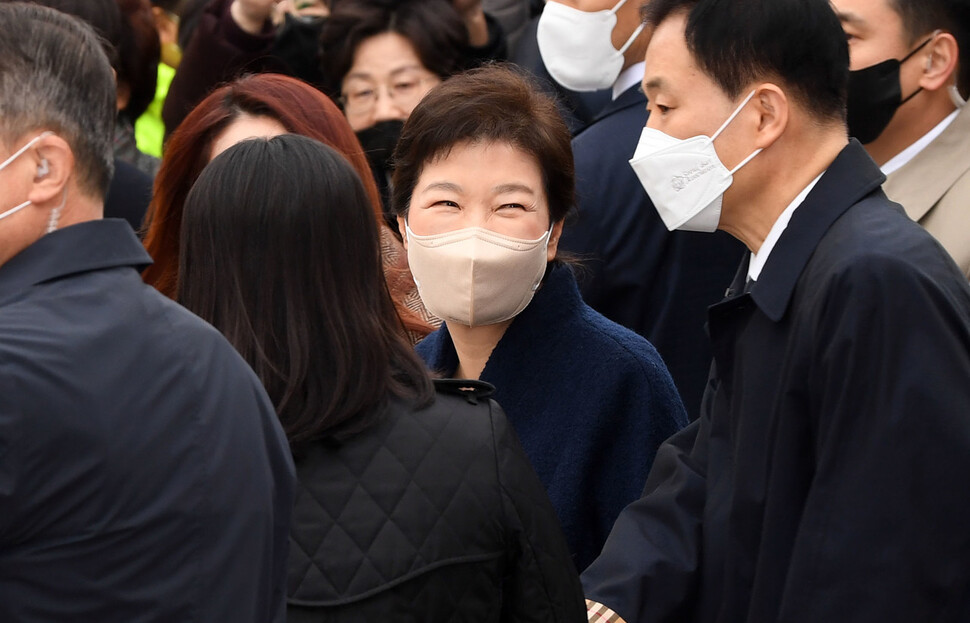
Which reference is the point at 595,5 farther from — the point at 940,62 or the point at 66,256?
the point at 66,256

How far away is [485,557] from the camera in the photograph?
2.40m

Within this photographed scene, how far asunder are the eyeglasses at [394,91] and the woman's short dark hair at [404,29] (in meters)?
0.07

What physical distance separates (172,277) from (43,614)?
2.06m

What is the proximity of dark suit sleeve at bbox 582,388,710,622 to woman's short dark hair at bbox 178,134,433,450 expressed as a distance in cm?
71

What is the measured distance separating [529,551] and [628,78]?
2.38 meters

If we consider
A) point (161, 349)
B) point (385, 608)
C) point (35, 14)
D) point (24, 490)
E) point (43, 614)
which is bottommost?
point (385, 608)

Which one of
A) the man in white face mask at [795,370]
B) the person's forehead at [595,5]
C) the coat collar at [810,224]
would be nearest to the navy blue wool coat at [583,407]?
the man in white face mask at [795,370]

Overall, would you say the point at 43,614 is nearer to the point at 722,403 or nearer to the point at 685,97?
the point at 722,403

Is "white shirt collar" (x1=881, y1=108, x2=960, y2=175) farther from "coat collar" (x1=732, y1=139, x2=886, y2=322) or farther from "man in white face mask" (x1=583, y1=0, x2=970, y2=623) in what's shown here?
"coat collar" (x1=732, y1=139, x2=886, y2=322)

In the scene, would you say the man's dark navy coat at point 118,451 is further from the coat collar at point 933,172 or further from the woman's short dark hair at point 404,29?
the woman's short dark hair at point 404,29

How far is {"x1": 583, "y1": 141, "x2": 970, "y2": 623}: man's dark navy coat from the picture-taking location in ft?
7.60

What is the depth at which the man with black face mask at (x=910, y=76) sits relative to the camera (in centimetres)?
376

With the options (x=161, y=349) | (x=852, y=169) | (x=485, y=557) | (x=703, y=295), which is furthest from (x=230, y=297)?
(x=703, y=295)

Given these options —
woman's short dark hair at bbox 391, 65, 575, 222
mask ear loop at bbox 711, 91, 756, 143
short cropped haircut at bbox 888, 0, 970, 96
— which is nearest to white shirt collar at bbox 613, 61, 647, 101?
short cropped haircut at bbox 888, 0, 970, 96
